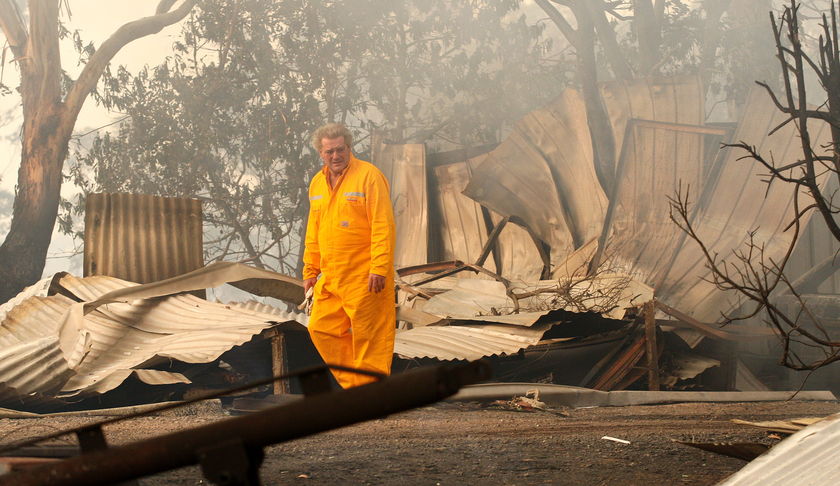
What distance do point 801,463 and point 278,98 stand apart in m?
13.7

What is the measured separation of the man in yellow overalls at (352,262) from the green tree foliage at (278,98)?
10060 millimetres

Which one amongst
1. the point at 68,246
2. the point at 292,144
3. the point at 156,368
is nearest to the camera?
the point at 156,368

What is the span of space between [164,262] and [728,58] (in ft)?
43.5

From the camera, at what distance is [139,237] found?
8.38m

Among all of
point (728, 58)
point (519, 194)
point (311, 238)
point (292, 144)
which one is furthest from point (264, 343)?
point (728, 58)

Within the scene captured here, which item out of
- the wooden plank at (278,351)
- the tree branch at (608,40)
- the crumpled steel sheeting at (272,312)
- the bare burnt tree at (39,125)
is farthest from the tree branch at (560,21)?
the wooden plank at (278,351)

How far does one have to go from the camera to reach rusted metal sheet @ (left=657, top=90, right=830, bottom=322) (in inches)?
362

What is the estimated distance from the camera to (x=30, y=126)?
1393 centimetres

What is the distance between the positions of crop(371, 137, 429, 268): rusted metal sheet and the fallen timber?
33.6 ft

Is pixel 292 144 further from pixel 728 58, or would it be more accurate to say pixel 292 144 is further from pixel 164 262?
pixel 728 58

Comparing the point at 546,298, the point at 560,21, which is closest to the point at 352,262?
the point at 546,298

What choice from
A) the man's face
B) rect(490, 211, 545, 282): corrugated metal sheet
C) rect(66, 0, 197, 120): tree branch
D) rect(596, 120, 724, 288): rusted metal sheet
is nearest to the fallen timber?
the man's face

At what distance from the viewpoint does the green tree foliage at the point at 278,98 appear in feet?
50.1

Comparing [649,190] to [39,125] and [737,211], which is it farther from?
[39,125]
